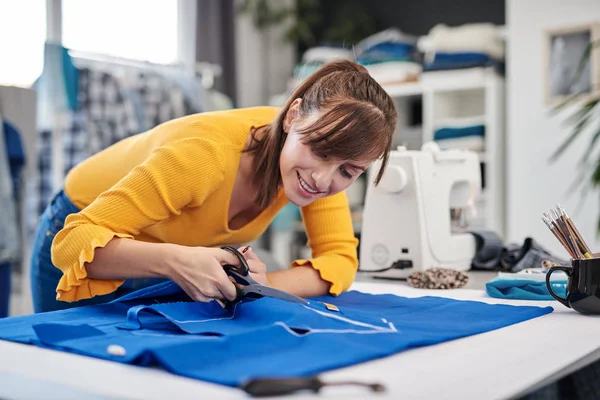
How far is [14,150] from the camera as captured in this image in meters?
2.76

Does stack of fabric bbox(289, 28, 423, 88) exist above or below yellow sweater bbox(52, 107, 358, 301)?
above

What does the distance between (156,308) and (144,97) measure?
2854mm

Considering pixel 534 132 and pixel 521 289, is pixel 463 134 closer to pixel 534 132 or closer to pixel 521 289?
pixel 534 132

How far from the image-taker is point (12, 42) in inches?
145

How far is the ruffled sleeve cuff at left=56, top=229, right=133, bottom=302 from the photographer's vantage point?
1187mm

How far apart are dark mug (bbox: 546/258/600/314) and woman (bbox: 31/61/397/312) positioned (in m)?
0.40

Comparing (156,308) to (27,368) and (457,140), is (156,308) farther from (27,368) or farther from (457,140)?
(457,140)

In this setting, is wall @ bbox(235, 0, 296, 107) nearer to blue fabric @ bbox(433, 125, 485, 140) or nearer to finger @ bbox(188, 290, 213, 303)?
blue fabric @ bbox(433, 125, 485, 140)

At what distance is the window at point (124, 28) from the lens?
402 centimetres

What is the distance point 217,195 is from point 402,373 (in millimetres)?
670

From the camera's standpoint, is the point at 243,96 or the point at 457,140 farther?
the point at 243,96

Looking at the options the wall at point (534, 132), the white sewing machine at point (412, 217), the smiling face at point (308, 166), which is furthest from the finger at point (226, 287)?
the wall at point (534, 132)

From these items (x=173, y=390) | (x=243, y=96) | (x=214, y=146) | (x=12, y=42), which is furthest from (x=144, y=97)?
(x=173, y=390)

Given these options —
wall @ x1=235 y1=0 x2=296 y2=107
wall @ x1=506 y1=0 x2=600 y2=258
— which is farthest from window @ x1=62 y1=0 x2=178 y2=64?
wall @ x1=506 y1=0 x2=600 y2=258
